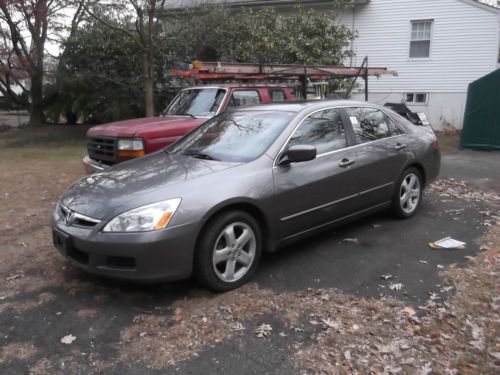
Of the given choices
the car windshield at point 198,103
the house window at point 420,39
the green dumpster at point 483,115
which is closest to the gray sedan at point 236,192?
the car windshield at point 198,103

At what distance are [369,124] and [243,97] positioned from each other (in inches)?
106

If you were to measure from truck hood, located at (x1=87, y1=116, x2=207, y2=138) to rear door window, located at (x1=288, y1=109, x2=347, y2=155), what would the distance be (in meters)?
2.50

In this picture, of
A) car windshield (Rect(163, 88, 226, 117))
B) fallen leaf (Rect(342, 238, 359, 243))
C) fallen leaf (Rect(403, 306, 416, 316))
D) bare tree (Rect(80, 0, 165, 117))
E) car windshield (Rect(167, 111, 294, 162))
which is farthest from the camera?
bare tree (Rect(80, 0, 165, 117))

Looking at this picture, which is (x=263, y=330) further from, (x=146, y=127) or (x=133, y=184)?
(x=146, y=127)

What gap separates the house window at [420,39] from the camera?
16.9 m

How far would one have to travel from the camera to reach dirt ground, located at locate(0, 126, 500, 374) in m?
2.91

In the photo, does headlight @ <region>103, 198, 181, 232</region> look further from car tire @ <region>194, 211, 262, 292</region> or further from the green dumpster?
the green dumpster

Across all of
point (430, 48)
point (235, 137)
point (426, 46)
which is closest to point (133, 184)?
point (235, 137)

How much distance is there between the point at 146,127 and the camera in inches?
253

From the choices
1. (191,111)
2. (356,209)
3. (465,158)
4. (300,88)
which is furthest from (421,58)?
(356,209)

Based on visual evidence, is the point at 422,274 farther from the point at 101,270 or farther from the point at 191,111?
the point at 191,111

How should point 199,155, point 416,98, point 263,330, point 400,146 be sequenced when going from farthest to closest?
point 416,98, point 400,146, point 199,155, point 263,330

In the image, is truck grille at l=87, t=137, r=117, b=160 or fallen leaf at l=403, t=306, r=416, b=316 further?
truck grille at l=87, t=137, r=117, b=160

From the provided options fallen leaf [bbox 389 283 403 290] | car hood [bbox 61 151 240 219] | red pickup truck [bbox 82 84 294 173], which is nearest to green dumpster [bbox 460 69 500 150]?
red pickup truck [bbox 82 84 294 173]
